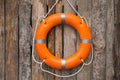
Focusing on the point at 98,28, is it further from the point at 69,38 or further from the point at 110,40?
the point at 69,38

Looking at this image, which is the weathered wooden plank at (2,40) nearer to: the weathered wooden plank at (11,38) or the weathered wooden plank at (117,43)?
the weathered wooden plank at (11,38)

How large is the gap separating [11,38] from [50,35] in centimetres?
38

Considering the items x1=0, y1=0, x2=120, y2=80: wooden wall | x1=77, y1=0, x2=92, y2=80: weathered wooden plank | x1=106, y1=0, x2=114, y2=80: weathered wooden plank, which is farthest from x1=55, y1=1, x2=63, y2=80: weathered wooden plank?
x1=106, y1=0, x2=114, y2=80: weathered wooden plank

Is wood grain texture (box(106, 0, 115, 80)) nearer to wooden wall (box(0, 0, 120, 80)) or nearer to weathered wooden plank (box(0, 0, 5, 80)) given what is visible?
wooden wall (box(0, 0, 120, 80))

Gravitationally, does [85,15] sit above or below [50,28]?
above

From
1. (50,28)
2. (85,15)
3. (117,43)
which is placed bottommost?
(117,43)

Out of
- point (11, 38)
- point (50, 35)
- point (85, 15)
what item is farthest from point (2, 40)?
point (85, 15)

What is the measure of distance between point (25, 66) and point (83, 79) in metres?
0.57

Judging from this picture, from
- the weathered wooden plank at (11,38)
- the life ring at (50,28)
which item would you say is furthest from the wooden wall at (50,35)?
the life ring at (50,28)

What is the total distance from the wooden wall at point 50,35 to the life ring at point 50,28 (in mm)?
107

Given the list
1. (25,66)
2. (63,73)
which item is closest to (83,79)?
(63,73)

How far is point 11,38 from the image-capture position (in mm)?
5121

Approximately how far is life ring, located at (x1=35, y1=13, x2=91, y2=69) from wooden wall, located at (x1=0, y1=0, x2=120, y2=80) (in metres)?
0.11

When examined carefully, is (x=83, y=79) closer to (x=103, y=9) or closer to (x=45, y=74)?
(x=45, y=74)
